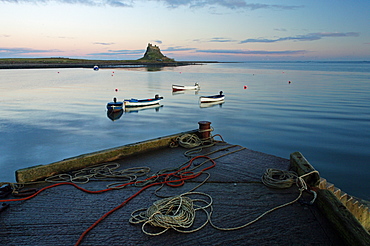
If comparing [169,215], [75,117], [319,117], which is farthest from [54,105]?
[169,215]

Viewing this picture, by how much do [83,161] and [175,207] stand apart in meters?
2.77

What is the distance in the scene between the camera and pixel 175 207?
394cm

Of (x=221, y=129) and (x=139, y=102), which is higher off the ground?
(x=139, y=102)

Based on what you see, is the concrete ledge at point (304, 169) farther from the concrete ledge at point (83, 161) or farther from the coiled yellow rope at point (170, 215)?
the concrete ledge at point (83, 161)

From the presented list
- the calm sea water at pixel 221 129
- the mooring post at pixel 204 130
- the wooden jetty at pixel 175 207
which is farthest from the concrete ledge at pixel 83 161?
the calm sea water at pixel 221 129

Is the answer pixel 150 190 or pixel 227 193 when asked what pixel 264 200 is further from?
pixel 150 190

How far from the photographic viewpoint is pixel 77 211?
157 inches

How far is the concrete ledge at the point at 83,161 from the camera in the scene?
497cm

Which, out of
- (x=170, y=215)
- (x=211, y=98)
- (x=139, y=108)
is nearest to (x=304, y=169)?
(x=170, y=215)

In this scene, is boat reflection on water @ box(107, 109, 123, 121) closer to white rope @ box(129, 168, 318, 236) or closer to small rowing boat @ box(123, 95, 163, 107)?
small rowing boat @ box(123, 95, 163, 107)

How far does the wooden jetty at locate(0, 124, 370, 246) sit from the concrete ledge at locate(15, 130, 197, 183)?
2 centimetres

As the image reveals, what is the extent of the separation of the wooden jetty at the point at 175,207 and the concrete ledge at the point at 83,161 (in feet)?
0.07

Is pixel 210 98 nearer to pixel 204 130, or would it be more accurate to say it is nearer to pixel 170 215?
pixel 204 130

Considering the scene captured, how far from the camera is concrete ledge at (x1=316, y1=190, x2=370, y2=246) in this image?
2993 mm
